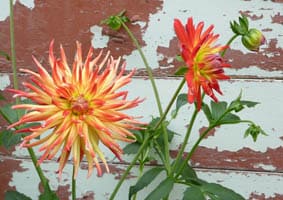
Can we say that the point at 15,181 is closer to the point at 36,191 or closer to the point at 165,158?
the point at 36,191

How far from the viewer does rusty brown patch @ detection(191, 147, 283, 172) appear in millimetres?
976

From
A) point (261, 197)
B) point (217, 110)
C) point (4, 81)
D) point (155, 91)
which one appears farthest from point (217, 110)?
point (4, 81)

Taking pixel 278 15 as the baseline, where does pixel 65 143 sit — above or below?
below

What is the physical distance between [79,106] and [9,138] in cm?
27

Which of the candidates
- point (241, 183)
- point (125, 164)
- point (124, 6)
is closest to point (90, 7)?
point (124, 6)

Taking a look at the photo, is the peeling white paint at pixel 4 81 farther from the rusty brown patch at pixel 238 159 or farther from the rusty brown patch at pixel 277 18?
the rusty brown patch at pixel 277 18

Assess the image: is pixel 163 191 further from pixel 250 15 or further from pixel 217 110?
pixel 250 15

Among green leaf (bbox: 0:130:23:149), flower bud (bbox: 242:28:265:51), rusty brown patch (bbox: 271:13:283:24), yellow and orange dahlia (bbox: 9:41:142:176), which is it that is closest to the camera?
yellow and orange dahlia (bbox: 9:41:142:176)

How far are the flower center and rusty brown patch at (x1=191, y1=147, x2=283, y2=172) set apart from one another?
420 mm

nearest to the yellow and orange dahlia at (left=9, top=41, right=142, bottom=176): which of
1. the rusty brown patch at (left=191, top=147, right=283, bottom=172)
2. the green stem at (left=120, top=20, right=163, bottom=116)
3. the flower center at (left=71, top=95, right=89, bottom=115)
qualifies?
the flower center at (left=71, top=95, right=89, bottom=115)

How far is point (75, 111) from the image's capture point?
0.61 meters

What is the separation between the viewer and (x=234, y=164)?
986 millimetres

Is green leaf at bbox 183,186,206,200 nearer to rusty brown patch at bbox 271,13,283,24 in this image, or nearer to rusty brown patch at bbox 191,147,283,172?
rusty brown patch at bbox 191,147,283,172

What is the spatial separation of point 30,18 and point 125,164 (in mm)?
286
